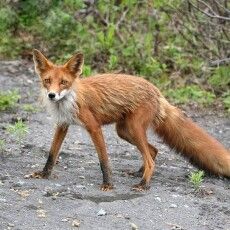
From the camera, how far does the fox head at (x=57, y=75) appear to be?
710cm

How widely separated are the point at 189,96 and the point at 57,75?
19.2 feet

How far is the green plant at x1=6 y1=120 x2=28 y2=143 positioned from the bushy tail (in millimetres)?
1606

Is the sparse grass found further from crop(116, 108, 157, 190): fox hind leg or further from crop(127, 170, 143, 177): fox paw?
crop(116, 108, 157, 190): fox hind leg

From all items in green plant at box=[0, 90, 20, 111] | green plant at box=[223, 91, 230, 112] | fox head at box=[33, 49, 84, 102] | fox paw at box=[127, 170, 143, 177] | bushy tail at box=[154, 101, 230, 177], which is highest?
fox head at box=[33, 49, 84, 102]

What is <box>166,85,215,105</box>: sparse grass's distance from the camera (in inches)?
491

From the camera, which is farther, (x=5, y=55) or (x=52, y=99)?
(x=5, y=55)

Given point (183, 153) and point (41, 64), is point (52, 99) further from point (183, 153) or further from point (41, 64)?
point (183, 153)

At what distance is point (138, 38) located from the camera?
47.0 ft

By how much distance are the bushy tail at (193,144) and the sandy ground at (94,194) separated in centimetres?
21

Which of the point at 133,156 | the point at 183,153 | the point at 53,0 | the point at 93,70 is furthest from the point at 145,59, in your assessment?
the point at 183,153

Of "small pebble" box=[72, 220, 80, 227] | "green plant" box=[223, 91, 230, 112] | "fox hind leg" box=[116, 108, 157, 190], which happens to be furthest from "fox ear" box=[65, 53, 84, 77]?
"green plant" box=[223, 91, 230, 112]

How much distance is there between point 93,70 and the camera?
13703mm

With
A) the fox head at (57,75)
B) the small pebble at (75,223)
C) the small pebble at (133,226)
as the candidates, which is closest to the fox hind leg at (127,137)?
the fox head at (57,75)

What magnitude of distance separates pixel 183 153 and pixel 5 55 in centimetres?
751
